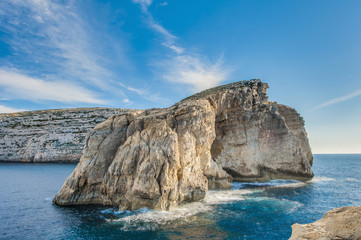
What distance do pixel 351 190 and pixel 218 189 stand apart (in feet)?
78.1

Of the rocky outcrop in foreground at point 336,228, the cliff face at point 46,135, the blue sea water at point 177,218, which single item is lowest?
the blue sea water at point 177,218

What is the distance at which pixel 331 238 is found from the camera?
620 cm

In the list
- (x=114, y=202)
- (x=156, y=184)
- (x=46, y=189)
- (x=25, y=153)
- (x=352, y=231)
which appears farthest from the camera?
(x=25, y=153)

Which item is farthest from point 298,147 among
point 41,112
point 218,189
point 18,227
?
point 41,112

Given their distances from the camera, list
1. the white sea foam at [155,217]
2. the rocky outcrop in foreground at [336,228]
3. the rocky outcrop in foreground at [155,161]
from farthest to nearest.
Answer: the rocky outcrop in foreground at [155,161] < the white sea foam at [155,217] < the rocky outcrop in foreground at [336,228]

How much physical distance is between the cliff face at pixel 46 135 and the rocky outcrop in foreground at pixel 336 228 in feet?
301

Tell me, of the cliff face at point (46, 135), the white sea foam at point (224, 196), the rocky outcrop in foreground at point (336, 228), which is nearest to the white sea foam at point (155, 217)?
the white sea foam at point (224, 196)

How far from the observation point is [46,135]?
96750 millimetres

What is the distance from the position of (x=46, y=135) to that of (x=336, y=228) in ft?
372

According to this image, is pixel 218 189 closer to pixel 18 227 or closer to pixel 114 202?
pixel 114 202

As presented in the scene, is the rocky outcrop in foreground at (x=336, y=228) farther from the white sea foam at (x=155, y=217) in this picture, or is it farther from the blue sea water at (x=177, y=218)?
the white sea foam at (x=155, y=217)

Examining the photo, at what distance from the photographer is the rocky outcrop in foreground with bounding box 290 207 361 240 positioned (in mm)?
6129

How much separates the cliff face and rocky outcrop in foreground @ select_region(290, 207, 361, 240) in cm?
9175

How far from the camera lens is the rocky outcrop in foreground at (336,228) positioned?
6129mm
